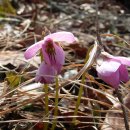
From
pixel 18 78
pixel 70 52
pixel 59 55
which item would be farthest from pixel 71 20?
pixel 59 55

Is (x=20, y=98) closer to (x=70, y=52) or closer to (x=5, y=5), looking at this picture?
(x=70, y=52)

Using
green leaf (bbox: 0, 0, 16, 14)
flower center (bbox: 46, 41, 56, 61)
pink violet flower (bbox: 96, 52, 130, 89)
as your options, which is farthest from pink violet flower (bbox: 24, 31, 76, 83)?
green leaf (bbox: 0, 0, 16, 14)

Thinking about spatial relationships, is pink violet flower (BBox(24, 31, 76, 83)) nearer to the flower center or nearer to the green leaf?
the flower center

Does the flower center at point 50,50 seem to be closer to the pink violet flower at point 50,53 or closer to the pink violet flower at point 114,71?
the pink violet flower at point 50,53

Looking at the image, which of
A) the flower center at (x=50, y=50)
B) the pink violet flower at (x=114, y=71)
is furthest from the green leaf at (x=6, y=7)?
the pink violet flower at (x=114, y=71)

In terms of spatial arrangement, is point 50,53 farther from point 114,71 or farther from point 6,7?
point 6,7
